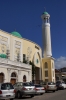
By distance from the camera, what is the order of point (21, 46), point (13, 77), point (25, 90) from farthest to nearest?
point (21, 46) < point (13, 77) < point (25, 90)

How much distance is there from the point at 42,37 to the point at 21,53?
15.6 m

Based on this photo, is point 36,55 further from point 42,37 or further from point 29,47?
point 42,37

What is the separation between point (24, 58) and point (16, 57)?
3657mm

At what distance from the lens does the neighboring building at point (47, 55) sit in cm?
5360

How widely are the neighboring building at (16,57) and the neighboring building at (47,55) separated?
2.54 m

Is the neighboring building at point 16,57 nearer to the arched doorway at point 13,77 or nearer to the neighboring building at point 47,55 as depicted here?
the arched doorway at point 13,77

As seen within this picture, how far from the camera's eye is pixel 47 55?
55.5 metres

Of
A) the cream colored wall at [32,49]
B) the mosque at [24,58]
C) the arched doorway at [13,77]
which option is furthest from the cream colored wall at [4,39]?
the cream colored wall at [32,49]

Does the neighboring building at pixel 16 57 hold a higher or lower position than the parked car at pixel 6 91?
higher

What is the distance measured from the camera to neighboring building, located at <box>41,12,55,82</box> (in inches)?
2110

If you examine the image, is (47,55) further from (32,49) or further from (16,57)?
(16,57)

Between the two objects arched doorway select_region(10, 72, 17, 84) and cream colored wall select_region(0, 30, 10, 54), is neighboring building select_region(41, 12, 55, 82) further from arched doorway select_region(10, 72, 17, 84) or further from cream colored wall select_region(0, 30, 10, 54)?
arched doorway select_region(10, 72, 17, 84)

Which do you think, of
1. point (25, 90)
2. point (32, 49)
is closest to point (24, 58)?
point (32, 49)

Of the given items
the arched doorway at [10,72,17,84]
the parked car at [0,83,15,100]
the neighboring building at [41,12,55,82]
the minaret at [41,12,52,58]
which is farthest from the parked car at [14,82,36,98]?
the minaret at [41,12,52,58]
